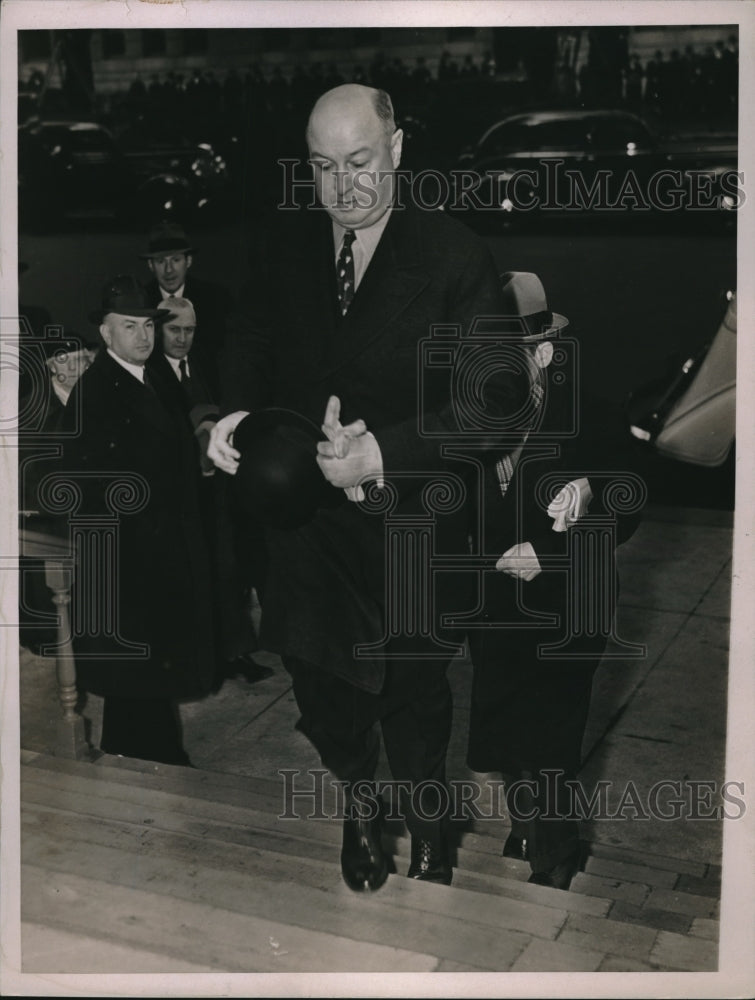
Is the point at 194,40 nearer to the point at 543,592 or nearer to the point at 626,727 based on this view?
the point at 543,592

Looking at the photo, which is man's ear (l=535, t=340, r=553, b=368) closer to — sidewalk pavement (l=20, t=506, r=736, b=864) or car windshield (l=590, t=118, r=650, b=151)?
car windshield (l=590, t=118, r=650, b=151)

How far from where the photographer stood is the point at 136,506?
4613 millimetres

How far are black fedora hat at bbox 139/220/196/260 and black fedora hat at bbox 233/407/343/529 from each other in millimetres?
555

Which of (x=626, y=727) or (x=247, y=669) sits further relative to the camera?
(x=626, y=727)

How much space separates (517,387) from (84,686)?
65.0 inches

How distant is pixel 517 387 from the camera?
430cm

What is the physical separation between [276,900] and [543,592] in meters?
1.16

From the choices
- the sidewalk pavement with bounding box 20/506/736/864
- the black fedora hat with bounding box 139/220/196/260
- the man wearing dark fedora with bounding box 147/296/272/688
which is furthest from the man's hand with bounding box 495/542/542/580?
the black fedora hat with bounding box 139/220/196/260

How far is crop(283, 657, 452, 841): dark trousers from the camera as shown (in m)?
4.47

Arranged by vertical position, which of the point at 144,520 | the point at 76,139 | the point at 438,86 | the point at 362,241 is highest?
the point at 438,86

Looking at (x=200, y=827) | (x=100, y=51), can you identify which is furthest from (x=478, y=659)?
(x=100, y=51)

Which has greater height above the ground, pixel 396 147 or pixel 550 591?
pixel 396 147

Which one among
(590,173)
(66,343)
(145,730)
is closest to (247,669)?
(145,730)

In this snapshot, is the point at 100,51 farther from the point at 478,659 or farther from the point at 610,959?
→ the point at 610,959
